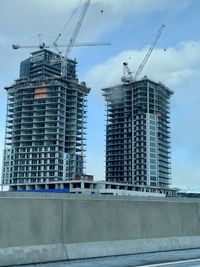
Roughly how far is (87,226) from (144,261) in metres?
1.51

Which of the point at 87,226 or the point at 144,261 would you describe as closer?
the point at 144,261

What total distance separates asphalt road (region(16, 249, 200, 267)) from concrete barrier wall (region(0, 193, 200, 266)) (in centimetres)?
30

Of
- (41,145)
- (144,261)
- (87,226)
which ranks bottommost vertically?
(144,261)

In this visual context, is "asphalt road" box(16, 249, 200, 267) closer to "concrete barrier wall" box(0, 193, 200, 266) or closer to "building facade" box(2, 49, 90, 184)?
"concrete barrier wall" box(0, 193, 200, 266)

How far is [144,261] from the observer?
33.3 feet

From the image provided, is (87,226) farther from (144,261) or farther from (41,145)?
(41,145)

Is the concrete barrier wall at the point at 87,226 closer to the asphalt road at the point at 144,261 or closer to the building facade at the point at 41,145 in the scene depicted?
→ the asphalt road at the point at 144,261

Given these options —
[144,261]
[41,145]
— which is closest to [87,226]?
[144,261]

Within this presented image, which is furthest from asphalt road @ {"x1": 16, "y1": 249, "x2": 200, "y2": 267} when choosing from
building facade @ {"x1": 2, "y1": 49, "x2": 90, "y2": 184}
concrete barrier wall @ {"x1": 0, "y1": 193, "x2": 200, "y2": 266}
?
building facade @ {"x1": 2, "y1": 49, "x2": 90, "y2": 184}

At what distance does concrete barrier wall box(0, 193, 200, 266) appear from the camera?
30.7 feet

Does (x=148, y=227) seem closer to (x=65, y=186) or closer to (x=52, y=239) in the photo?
(x=52, y=239)

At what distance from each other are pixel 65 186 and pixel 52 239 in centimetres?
16473

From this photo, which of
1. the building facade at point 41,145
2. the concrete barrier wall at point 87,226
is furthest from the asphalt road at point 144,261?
the building facade at point 41,145

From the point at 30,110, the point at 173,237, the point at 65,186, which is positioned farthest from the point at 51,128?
the point at 173,237
